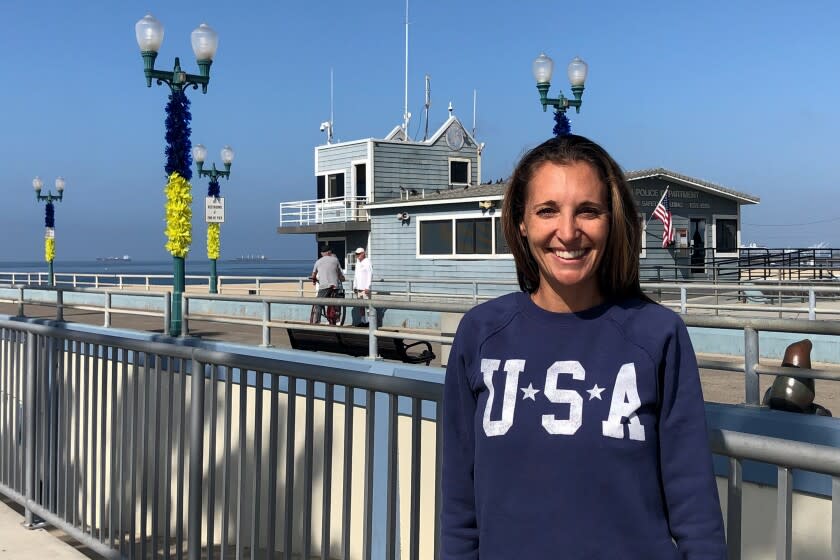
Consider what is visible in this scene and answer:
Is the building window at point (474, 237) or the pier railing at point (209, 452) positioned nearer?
the pier railing at point (209, 452)

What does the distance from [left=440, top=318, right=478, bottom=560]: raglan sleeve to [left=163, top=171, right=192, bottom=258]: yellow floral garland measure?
16843 millimetres

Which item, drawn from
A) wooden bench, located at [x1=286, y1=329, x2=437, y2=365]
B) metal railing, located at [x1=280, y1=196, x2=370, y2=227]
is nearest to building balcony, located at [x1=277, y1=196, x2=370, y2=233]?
metal railing, located at [x1=280, y1=196, x2=370, y2=227]

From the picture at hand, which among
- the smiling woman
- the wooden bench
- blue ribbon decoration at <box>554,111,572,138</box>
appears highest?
blue ribbon decoration at <box>554,111,572,138</box>

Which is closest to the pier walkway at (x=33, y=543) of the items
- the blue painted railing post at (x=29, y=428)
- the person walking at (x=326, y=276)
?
the blue painted railing post at (x=29, y=428)

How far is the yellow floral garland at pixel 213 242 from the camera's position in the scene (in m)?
29.8

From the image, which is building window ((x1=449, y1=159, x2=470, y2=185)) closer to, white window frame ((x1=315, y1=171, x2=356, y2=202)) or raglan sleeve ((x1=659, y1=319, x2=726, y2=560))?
white window frame ((x1=315, y1=171, x2=356, y2=202))

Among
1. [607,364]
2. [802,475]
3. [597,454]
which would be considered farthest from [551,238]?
[802,475]

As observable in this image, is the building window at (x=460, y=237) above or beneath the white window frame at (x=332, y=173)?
beneath

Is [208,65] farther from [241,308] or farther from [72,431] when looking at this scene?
[72,431]

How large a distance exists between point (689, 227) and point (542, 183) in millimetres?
26799

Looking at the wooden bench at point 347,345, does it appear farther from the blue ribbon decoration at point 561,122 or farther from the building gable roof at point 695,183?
the building gable roof at point 695,183

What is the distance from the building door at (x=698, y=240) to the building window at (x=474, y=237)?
6267mm

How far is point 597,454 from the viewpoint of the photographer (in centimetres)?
193

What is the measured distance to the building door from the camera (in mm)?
27188
